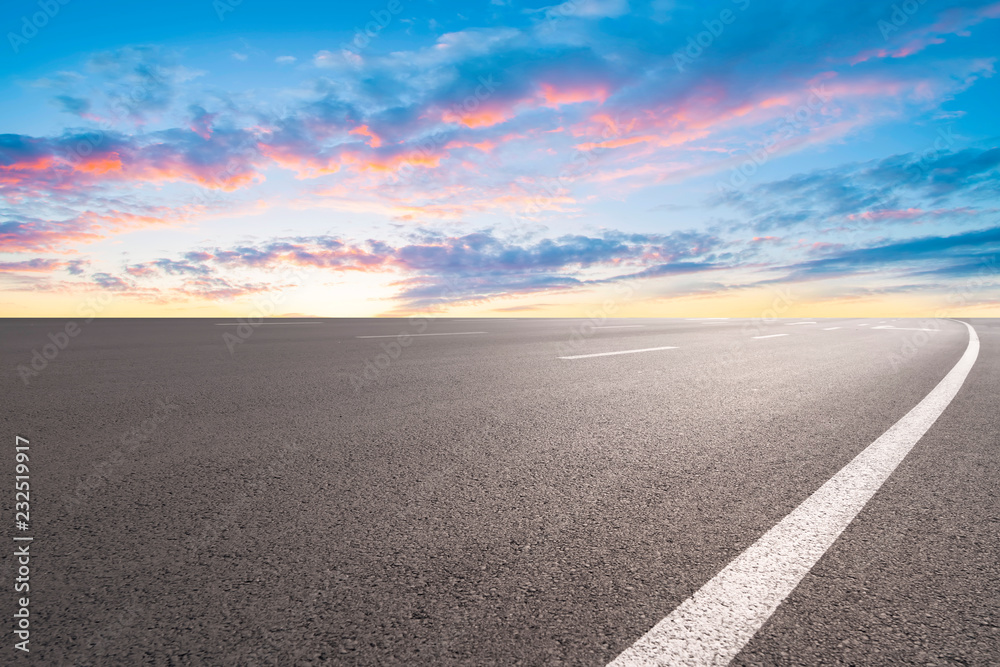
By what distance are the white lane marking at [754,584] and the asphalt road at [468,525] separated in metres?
0.05

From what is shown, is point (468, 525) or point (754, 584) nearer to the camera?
point (754, 584)

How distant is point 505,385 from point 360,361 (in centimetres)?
300

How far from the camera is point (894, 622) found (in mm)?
1639

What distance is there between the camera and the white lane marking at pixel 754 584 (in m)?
1.49

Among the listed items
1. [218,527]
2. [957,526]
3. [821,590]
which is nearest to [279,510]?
[218,527]

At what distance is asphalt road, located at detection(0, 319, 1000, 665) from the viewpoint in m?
1.56

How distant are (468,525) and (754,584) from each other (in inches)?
41.2

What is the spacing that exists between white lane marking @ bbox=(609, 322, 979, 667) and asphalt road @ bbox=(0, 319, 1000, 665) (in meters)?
0.05

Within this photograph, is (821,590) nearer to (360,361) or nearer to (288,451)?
(288,451)

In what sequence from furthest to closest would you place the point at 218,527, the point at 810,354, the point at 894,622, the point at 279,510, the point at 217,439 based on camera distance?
the point at 810,354
the point at 217,439
the point at 279,510
the point at 218,527
the point at 894,622

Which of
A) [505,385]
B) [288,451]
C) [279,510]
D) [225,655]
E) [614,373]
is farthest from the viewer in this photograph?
[614,373]

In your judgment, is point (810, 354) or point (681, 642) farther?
point (810, 354)

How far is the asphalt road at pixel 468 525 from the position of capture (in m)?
→ 1.56

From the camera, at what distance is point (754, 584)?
1.83 meters
